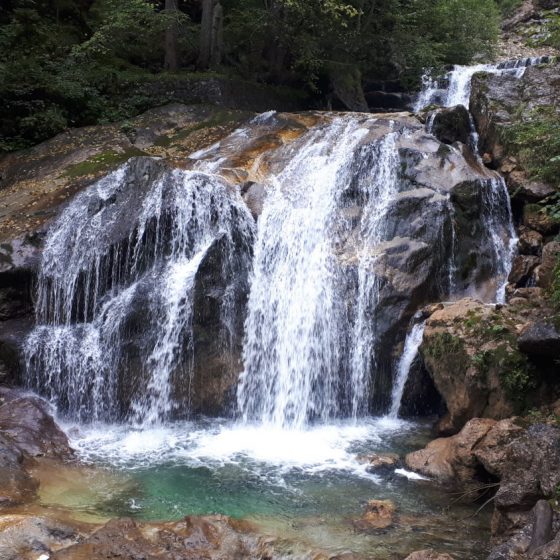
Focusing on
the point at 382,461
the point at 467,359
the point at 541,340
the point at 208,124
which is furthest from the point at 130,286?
the point at 541,340

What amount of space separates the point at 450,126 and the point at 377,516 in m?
9.93

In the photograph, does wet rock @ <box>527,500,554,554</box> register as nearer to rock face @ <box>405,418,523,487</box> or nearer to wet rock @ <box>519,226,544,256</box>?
rock face @ <box>405,418,523,487</box>

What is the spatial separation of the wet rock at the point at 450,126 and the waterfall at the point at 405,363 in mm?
5627

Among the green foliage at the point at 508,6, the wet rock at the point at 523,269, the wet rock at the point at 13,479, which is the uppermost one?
the green foliage at the point at 508,6

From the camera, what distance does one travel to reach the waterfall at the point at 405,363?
10484 mm

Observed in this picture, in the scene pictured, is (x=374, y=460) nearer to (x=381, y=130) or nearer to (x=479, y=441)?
(x=479, y=441)

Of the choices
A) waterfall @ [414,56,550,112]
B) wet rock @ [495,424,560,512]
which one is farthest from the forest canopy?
wet rock @ [495,424,560,512]

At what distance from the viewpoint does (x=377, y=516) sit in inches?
285

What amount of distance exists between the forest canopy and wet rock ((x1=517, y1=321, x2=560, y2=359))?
33.3 ft

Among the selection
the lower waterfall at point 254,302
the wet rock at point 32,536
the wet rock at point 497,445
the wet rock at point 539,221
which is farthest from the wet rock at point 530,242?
the wet rock at point 32,536

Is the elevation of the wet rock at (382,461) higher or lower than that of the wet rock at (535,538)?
lower

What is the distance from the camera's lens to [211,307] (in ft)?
35.9

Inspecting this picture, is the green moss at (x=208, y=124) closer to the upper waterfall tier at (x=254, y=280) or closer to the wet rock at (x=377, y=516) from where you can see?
the upper waterfall tier at (x=254, y=280)

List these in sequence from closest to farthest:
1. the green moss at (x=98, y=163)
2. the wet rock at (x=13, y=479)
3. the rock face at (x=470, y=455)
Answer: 1. the wet rock at (x=13, y=479)
2. the rock face at (x=470, y=455)
3. the green moss at (x=98, y=163)
